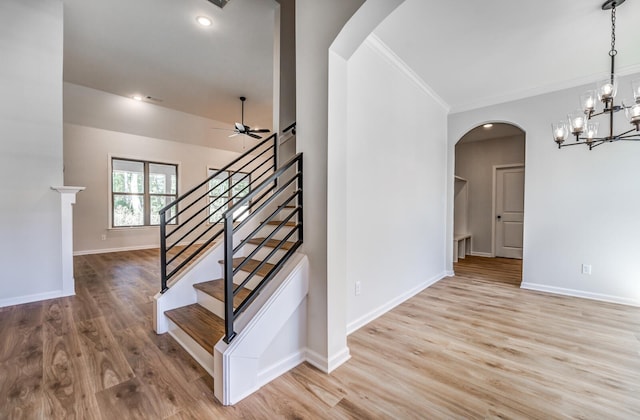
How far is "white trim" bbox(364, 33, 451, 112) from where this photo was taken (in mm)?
2549

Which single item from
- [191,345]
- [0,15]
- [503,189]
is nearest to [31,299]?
[191,345]

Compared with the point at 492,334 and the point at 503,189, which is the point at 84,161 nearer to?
the point at 492,334

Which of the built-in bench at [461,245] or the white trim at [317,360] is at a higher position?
the built-in bench at [461,245]

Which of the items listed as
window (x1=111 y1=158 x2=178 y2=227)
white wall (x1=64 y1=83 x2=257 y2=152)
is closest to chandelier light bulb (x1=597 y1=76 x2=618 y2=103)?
white wall (x1=64 y1=83 x2=257 y2=152)

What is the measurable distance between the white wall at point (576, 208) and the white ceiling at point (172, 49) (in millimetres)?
3808

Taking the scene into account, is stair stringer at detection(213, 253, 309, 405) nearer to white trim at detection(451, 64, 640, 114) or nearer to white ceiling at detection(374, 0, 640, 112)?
white ceiling at detection(374, 0, 640, 112)

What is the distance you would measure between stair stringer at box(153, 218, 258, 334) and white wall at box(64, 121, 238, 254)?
4961mm

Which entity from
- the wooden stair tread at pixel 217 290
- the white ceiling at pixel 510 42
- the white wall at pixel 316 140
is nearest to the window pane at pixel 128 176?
the wooden stair tread at pixel 217 290

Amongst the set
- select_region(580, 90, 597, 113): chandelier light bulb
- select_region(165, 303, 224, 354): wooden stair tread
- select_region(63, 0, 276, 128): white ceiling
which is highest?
select_region(63, 0, 276, 128): white ceiling

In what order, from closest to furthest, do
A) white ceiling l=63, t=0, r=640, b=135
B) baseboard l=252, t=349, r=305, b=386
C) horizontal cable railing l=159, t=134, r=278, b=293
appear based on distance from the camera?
baseboard l=252, t=349, r=305, b=386, horizontal cable railing l=159, t=134, r=278, b=293, white ceiling l=63, t=0, r=640, b=135

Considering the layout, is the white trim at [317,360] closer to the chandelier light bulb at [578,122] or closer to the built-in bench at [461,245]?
the chandelier light bulb at [578,122]

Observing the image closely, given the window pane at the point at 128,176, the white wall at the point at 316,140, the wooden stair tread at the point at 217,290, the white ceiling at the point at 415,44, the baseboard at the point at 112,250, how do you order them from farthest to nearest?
1. the window pane at the point at 128,176
2. the baseboard at the point at 112,250
3. the white ceiling at the point at 415,44
4. the wooden stair tread at the point at 217,290
5. the white wall at the point at 316,140

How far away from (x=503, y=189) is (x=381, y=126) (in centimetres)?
491

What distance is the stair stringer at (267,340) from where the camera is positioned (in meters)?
1.43
